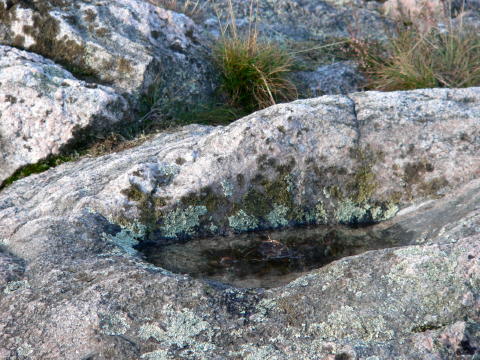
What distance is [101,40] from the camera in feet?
17.5

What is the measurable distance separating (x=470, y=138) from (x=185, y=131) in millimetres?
2126

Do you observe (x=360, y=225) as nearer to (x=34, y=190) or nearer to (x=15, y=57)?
(x=34, y=190)

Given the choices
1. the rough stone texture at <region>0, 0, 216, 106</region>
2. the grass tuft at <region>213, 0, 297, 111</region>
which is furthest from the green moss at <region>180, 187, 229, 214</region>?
the grass tuft at <region>213, 0, 297, 111</region>

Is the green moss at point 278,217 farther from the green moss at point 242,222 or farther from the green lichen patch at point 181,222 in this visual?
the green lichen patch at point 181,222

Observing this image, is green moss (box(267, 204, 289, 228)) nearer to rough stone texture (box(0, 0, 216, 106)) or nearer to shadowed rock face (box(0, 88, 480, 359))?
shadowed rock face (box(0, 88, 480, 359))

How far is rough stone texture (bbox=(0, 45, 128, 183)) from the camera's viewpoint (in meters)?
4.70

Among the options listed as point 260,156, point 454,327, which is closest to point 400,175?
point 260,156

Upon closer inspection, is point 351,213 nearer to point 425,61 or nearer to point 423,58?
point 423,58

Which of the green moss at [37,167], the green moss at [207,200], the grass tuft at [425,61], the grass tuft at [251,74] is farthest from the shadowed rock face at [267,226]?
the grass tuft at [425,61]

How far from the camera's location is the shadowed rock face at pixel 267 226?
2.38m

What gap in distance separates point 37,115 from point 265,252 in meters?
2.29

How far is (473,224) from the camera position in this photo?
9.75 feet

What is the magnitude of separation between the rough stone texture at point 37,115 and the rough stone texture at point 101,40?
0.44m

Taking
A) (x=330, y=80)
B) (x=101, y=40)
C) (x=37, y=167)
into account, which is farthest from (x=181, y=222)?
(x=330, y=80)
